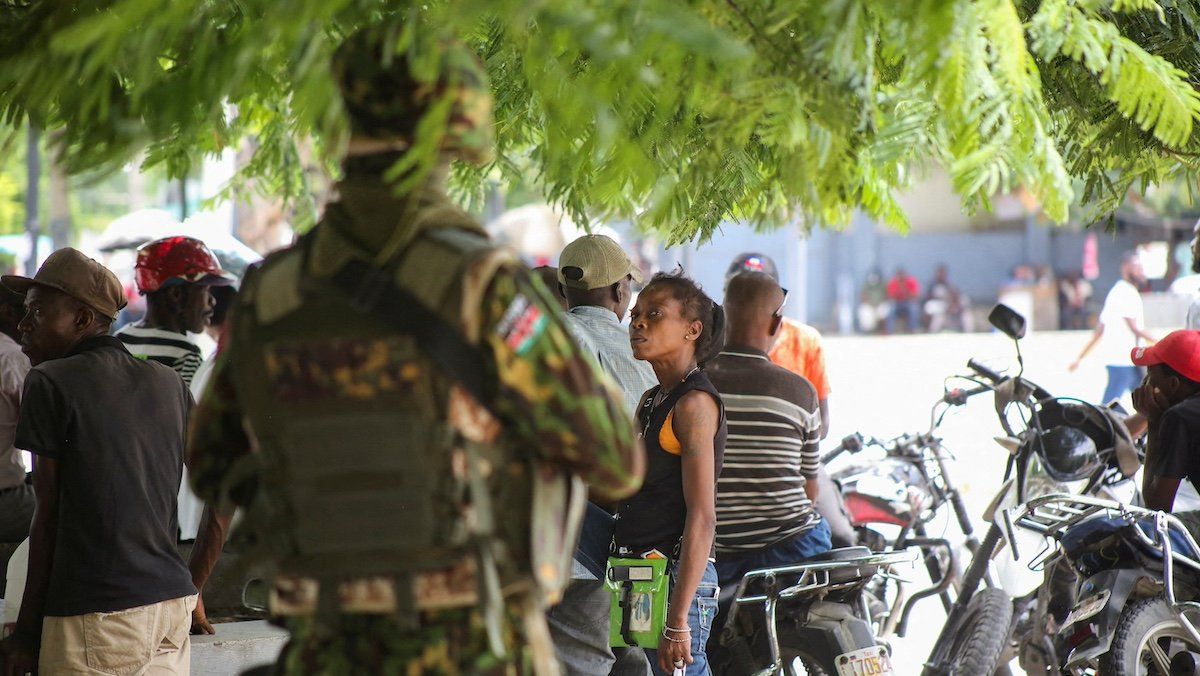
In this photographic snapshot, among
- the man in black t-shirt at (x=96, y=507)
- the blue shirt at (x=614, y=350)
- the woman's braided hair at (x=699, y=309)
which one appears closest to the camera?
the man in black t-shirt at (x=96, y=507)

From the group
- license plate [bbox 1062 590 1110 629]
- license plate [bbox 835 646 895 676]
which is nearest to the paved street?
license plate [bbox 1062 590 1110 629]

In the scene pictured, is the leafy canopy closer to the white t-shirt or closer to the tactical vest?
the tactical vest

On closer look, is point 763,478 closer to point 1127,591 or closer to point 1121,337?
point 1127,591

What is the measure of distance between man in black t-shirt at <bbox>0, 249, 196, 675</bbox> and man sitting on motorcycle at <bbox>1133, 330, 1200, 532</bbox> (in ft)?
11.3

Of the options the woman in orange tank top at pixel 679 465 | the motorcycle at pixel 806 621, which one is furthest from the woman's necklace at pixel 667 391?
the motorcycle at pixel 806 621

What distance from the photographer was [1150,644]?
488cm

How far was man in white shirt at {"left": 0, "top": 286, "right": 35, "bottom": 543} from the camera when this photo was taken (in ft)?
17.0

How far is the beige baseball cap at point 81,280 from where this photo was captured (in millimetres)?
4047

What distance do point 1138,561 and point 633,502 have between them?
1.98m

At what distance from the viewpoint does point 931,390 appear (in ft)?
70.1

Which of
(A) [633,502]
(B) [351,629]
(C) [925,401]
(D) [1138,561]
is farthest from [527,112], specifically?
(C) [925,401]

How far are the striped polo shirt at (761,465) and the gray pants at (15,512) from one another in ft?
8.71

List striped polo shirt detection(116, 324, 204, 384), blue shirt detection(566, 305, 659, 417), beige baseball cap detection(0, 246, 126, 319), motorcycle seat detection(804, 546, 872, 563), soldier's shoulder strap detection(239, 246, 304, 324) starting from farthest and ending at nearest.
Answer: striped polo shirt detection(116, 324, 204, 384) < motorcycle seat detection(804, 546, 872, 563) < blue shirt detection(566, 305, 659, 417) < beige baseball cap detection(0, 246, 126, 319) < soldier's shoulder strap detection(239, 246, 304, 324)

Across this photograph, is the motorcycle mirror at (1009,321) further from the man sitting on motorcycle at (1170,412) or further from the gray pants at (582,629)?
the gray pants at (582,629)
